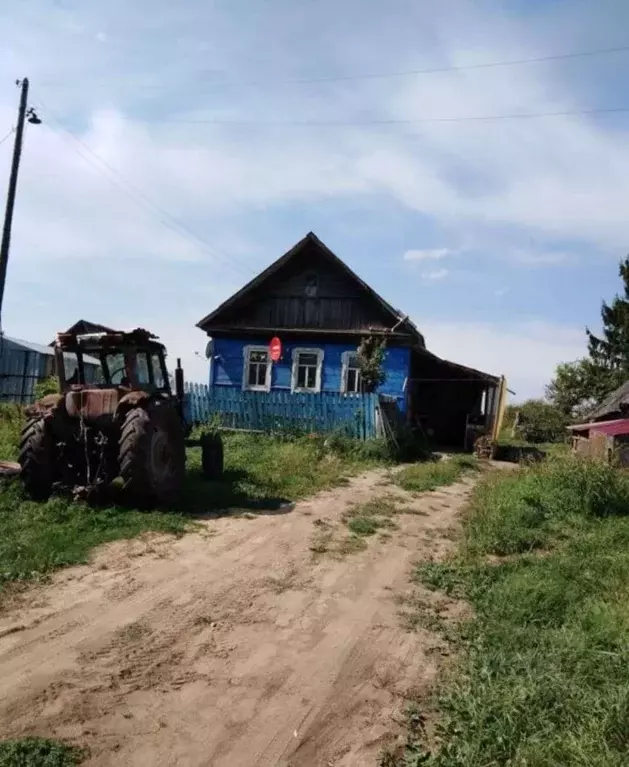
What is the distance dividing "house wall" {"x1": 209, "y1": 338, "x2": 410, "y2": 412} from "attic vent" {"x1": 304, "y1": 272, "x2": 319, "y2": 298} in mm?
1383

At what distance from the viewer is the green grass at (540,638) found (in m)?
3.27

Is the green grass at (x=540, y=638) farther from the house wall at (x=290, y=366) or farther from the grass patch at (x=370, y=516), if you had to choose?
the house wall at (x=290, y=366)

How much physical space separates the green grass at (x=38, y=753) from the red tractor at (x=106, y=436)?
4.90 meters

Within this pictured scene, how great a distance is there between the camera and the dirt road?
11.1ft

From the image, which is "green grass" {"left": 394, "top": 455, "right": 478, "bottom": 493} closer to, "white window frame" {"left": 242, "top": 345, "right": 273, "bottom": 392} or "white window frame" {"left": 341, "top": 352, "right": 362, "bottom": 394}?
"white window frame" {"left": 341, "top": 352, "right": 362, "bottom": 394}

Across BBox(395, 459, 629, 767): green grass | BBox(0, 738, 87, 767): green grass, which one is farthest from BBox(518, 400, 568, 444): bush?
BBox(0, 738, 87, 767): green grass

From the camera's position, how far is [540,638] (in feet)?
15.2

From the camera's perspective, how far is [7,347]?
2520 cm

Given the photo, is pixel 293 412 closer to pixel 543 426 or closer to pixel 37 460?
pixel 37 460

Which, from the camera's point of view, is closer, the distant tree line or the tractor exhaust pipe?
the tractor exhaust pipe

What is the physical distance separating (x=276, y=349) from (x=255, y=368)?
100 centimetres

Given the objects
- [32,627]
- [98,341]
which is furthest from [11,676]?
[98,341]

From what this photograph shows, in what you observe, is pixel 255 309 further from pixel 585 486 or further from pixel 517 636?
pixel 517 636

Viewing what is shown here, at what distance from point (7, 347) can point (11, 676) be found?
929 inches
